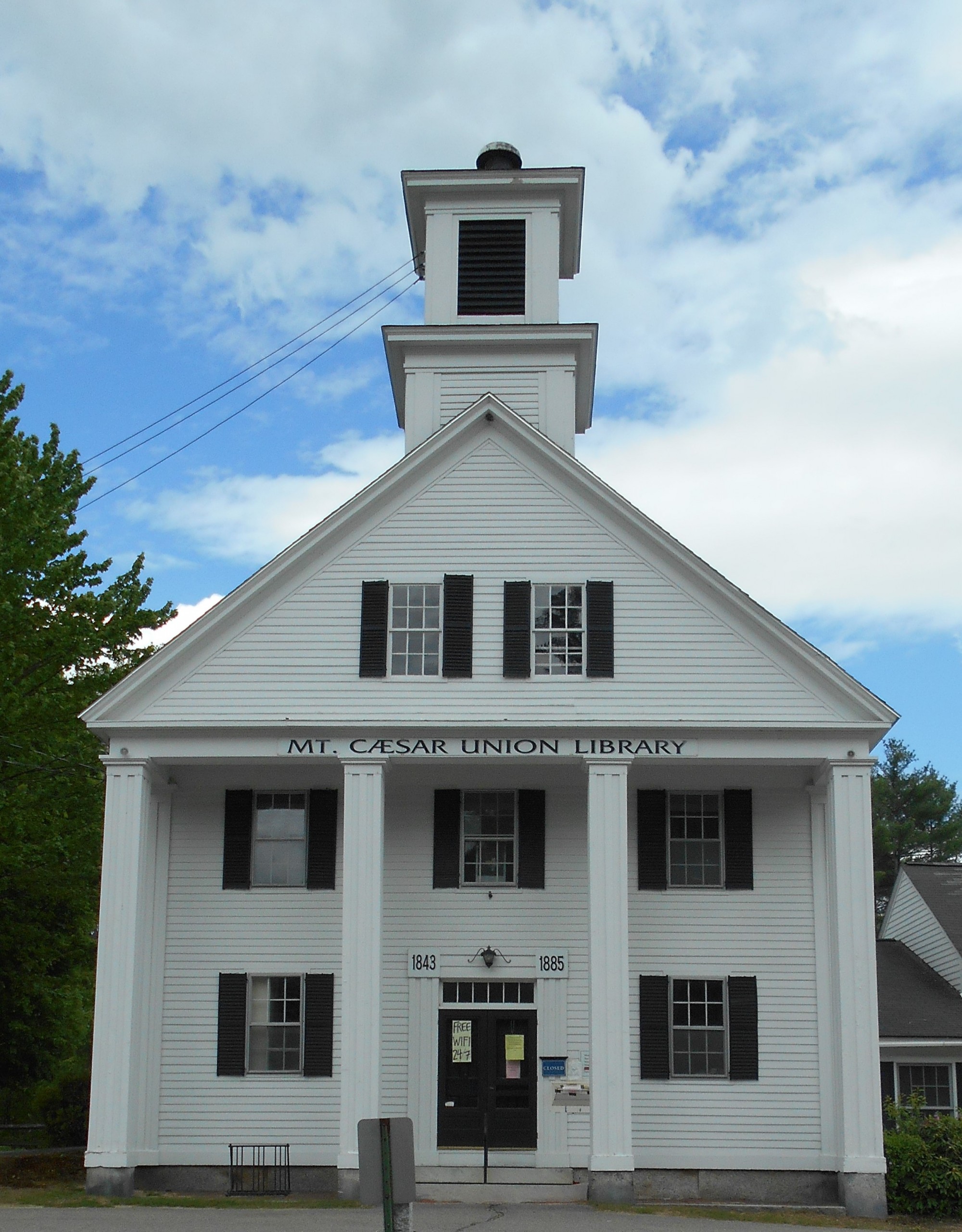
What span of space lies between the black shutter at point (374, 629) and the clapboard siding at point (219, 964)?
2392 millimetres

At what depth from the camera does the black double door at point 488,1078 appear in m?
21.6

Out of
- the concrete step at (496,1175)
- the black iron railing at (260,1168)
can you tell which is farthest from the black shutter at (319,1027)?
the concrete step at (496,1175)

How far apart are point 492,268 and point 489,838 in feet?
34.6

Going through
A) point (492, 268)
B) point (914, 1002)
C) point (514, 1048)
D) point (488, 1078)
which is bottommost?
point (488, 1078)

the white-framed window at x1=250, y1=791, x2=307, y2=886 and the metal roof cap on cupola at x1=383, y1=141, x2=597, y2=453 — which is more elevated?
the metal roof cap on cupola at x1=383, y1=141, x2=597, y2=453

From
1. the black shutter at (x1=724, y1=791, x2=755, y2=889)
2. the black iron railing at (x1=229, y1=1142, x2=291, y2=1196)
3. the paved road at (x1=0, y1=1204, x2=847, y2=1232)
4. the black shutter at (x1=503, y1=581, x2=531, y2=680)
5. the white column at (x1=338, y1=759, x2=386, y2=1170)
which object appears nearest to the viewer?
the paved road at (x1=0, y1=1204, x2=847, y2=1232)

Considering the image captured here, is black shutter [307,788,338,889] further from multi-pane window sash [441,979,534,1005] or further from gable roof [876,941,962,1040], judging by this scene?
gable roof [876,941,962,1040]

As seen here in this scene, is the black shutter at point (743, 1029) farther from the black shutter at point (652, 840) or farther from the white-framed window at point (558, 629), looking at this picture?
the white-framed window at point (558, 629)

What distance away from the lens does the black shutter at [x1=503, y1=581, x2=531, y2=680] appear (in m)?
21.8

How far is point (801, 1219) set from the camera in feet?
64.0

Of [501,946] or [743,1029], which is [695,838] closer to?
[743,1029]

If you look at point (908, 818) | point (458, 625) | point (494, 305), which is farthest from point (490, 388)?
point (908, 818)

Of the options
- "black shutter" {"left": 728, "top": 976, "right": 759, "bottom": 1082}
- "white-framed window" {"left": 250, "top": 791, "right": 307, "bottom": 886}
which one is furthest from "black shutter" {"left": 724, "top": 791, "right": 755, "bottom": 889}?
"white-framed window" {"left": 250, "top": 791, "right": 307, "bottom": 886}

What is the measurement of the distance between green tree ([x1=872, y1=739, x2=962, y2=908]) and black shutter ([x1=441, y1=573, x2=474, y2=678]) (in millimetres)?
45328
